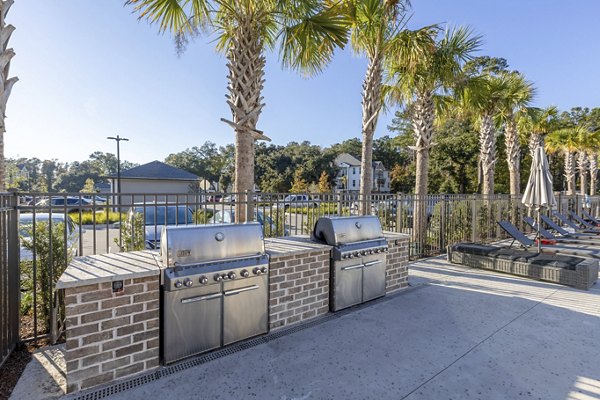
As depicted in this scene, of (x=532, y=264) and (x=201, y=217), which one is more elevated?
(x=201, y=217)

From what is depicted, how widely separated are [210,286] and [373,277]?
2420mm

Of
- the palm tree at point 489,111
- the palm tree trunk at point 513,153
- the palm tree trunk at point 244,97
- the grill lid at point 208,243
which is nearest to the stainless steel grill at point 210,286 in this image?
the grill lid at point 208,243

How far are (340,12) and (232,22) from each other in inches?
93.0

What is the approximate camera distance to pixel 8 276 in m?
2.75

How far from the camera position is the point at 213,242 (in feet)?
9.05

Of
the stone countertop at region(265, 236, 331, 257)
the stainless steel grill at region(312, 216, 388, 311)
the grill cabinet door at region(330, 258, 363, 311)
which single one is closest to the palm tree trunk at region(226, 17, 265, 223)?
the stone countertop at region(265, 236, 331, 257)

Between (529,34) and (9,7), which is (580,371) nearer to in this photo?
(9,7)

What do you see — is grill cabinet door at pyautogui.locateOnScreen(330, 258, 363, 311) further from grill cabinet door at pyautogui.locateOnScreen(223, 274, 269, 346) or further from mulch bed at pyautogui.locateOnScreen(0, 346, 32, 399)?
mulch bed at pyautogui.locateOnScreen(0, 346, 32, 399)

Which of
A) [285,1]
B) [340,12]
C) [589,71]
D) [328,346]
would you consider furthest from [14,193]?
[589,71]

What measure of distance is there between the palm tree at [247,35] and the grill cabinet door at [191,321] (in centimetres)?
221

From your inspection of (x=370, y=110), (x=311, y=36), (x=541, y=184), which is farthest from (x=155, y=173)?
(x=541, y=184)

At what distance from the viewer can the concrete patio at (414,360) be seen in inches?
91.3

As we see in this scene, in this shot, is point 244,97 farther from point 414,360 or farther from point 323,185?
point 323,185

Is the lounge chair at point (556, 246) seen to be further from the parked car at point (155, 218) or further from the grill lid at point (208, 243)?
the parked car at point (155, 218)
